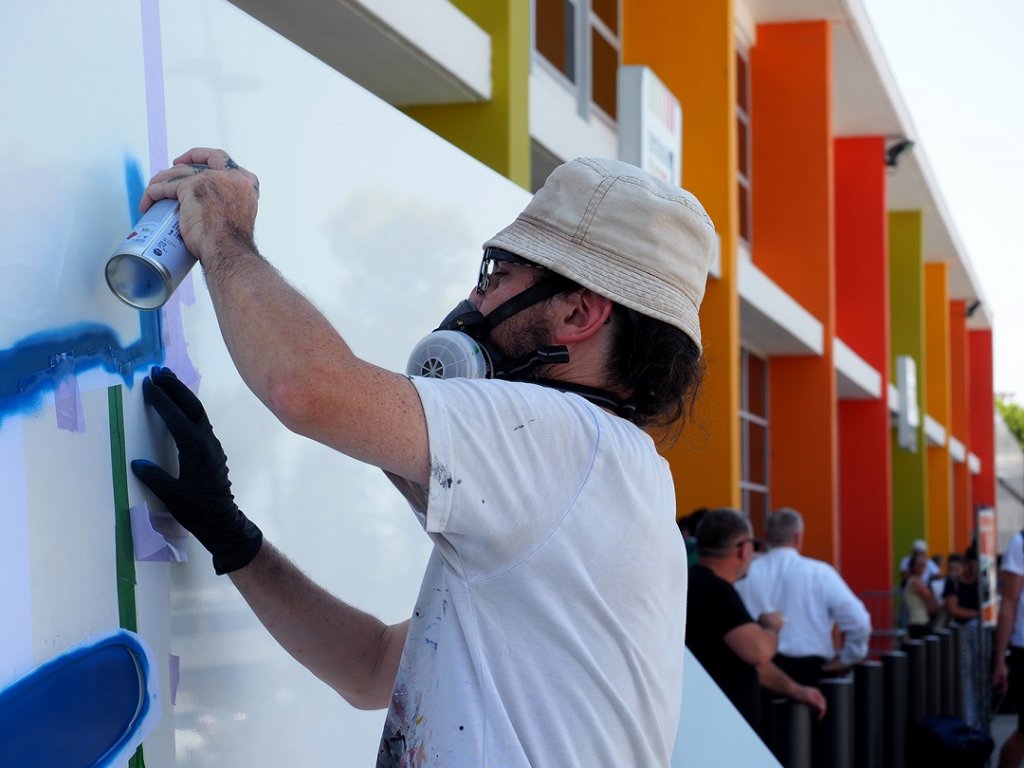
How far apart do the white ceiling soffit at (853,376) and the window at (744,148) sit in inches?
68.8

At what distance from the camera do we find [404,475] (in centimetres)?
176

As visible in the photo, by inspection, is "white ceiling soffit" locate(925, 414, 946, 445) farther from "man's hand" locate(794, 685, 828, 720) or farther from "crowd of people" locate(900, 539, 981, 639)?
"man's hand" locate(794, 685, 828, 720)

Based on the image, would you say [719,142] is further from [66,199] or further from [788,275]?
[66,199]

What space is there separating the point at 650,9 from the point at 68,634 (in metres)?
9.87

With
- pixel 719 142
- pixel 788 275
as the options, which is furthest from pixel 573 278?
pixel 788 275

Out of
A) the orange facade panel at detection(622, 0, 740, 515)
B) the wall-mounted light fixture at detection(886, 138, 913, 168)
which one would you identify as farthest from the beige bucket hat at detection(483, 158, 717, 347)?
the wall-mounted light fixture at detection(886, 138, 913, 168)

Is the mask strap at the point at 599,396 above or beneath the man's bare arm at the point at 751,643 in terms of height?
above

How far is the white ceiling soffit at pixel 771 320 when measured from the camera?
466 inches

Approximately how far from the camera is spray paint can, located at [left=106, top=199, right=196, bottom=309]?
5.83ft

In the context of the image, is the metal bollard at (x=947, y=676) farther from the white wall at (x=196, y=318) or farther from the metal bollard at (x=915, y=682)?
the white wall at (x=196, y=318)

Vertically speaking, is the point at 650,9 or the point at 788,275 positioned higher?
the point at 650,9

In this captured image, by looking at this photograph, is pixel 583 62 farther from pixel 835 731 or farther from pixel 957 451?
pixel 957 451

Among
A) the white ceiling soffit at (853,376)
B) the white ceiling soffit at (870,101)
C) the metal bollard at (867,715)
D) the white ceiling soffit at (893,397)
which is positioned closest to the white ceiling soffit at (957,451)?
the white ceiling soffit at (870,101)

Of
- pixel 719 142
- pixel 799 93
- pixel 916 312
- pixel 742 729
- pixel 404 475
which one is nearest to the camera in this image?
pixel 404 475
